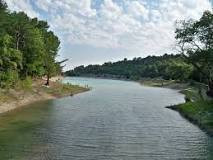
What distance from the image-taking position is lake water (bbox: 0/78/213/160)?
136 feet

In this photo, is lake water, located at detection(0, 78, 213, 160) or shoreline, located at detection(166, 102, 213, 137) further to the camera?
shoreline, located at detection(166, 102, 213, 137)

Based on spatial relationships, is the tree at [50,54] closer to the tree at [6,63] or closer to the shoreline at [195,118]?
the tree at [6,63]

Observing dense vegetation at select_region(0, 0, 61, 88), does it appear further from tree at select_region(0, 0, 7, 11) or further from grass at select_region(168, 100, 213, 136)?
grass at select_region(168, 100, 213, 136)

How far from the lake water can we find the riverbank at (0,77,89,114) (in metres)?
6.16

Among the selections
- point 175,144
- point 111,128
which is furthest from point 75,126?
point 175,144

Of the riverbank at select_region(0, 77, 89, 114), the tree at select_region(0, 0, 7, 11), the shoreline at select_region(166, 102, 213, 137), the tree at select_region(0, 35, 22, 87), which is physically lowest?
the shoreline at select_region(166, 102, 213, 137)

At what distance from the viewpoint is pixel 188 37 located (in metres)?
78.9

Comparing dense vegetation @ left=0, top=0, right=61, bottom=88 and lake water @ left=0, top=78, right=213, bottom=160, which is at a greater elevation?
dense vegetation @ left=0, top=0, right=61, bottom=88

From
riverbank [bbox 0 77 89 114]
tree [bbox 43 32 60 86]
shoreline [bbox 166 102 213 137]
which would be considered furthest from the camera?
tree [bbox 43 32 60 86]

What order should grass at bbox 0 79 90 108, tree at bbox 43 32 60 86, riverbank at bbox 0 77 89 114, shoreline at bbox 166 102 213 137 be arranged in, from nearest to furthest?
shoreline at bbox 166 102 213 137
riverbank at bbox 0 77 89 114
grass at bbox 0 79 90 108
tree at bbox 43 32 60 86

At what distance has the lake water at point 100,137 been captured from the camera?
4141 centimetres

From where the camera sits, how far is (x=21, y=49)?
10794cm

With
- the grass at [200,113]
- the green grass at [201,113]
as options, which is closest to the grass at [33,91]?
the grass at [200,113]

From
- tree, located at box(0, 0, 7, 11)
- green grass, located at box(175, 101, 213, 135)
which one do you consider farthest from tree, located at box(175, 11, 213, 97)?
tree, located at box(0, 0, 7, 11)
